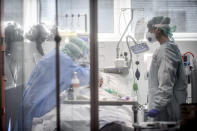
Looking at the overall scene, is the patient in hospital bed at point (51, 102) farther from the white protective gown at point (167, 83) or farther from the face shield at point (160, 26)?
the face shield at point (160, 26)

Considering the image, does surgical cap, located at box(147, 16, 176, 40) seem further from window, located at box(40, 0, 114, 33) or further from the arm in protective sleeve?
window, located at box(40, 0, 114, 33)

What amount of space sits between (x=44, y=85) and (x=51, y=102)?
159 mm

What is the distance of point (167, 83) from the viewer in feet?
7.66

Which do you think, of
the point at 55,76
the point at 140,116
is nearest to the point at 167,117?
the point at 55,76

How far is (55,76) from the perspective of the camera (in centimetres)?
196

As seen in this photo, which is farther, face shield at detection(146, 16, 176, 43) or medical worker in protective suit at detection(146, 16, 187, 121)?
face shield at detection(146, 16, 176, 43)

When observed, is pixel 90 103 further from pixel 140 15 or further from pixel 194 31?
pixel 194 31

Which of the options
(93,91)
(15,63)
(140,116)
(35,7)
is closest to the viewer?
(93,91)

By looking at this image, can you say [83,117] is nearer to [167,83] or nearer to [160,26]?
[167,83]

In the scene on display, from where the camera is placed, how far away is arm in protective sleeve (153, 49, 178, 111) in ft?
7.60

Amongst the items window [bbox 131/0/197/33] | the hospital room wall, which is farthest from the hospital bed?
window [bbox 131/0/197/33]

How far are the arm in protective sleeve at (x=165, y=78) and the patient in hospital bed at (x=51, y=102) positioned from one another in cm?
49

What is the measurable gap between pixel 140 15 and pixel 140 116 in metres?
1.58

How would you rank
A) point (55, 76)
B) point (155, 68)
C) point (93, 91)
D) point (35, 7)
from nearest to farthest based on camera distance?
1. point (93, 91)
2. point (55, 76)
3. point (35, 7)
4. point (155, 68)
